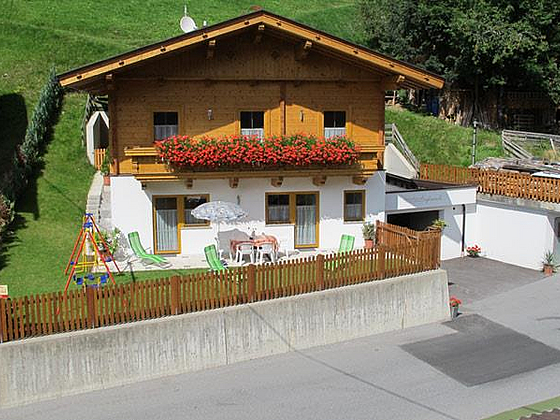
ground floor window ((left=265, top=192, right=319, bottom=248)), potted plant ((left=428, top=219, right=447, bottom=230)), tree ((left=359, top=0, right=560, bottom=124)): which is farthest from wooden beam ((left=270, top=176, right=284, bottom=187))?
tree ((left=359, top=0, right=560, bottom=124))

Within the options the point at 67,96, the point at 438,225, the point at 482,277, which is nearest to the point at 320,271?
the point at 438,225

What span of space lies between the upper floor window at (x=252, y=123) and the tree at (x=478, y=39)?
72.9 ft

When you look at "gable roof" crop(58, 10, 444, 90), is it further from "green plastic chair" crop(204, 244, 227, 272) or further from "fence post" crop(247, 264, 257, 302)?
"fence post" crop(247, 264, 257, 302)

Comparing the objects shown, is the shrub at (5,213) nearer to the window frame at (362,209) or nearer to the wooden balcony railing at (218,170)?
the wooden balcony railing at (218,170)

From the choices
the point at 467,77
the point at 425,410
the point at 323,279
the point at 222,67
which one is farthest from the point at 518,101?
the point at 425,410

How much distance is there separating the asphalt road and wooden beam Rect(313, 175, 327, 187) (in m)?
5.56

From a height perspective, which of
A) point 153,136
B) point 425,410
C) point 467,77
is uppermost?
point 467,77

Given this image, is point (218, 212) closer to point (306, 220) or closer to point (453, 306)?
point (306, 220)

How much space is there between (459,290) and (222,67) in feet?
33.0

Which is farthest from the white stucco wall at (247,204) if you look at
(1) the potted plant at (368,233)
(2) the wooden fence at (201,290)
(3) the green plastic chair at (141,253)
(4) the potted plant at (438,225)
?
(2) the wooden fence at (201,290)

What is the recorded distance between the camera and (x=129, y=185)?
1866 cm

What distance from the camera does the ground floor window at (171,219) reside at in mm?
18984

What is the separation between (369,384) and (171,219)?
28.1 ft

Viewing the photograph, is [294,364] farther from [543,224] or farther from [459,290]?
[543,224]
